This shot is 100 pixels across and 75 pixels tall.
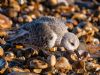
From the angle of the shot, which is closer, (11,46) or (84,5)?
(11,46)

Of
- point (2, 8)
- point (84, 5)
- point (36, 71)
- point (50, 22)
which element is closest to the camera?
point (36, 71)

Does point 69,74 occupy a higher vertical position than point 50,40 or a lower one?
lower

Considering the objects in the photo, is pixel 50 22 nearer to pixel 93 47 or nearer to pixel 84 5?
pixel 93 47

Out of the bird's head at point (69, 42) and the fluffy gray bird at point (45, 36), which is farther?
the bird's head at point (69, 42)

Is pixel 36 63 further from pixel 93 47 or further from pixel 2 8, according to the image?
pixel 2 8

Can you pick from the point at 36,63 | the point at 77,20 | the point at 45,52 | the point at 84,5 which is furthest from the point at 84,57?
the point at 84,5

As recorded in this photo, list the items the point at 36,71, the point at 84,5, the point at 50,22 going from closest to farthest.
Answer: the point at 36,71
the point at 50,22
the point at 84,5

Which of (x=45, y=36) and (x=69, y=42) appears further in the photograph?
(x=69, y=42)

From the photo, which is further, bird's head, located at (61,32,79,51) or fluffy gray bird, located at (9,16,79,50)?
bird's head, located at (61,32,79,51)
